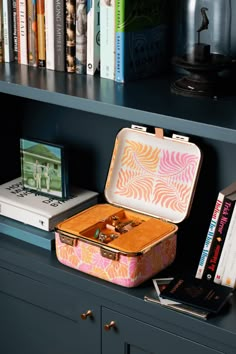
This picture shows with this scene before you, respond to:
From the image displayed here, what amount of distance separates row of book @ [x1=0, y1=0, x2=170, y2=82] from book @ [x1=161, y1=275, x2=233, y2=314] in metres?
0.46

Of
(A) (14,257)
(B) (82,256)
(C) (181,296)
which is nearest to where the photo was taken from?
(C) (181,296)

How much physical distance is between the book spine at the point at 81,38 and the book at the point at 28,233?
39 centimetres

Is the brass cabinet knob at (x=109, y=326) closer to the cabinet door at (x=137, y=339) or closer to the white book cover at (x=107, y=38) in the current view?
the cabinet door at (x=137, y=339)

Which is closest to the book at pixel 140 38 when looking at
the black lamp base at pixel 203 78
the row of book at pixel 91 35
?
the row of book at pixel 91 35

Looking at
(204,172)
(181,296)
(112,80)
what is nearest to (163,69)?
(112,80)

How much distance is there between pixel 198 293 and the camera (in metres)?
1.65

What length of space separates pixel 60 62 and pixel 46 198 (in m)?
0.35

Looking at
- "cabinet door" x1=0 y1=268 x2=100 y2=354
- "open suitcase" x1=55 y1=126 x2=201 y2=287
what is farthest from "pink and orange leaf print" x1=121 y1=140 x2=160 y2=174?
"cabinet door" x1=0 y1=268 x2=100 y2=354

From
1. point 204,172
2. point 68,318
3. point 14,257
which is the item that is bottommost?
point 68,318

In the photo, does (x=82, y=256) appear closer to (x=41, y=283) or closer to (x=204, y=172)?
(x=41, y=283)

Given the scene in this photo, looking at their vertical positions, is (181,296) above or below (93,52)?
below

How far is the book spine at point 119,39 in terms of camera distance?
65.3 inches

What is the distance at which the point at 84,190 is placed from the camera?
202 cm

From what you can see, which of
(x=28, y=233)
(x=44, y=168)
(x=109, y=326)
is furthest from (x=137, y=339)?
(x=44, y=168)
